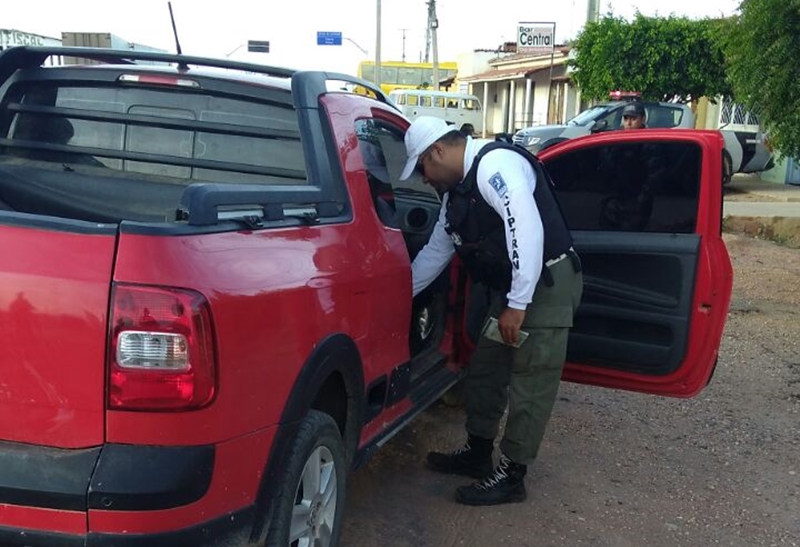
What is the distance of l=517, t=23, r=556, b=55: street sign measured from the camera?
78.5ft

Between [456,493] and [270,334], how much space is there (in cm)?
185

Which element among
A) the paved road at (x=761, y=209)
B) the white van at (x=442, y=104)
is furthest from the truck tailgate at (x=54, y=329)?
the white van at (x=442, y=104)

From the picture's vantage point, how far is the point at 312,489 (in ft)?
8.95

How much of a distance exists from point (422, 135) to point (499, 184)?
0.43 meters

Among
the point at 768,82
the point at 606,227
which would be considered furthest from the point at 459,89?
the point at 606,227

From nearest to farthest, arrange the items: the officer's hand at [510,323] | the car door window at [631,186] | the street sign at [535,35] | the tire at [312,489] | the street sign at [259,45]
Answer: the tire at [312,489]
the officer's hand at [510,323]
the car door window at [631,186]
the street sign at [535,35]
the street sign at [259,45]

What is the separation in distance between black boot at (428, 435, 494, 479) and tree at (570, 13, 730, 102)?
18.2m

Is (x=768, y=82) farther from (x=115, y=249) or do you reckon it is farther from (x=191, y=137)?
(x=115, y=249)

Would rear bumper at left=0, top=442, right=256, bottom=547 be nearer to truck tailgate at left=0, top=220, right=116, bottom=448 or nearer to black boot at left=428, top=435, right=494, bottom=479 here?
truck tailgate at left=0, top=220, right=116, bottom=448

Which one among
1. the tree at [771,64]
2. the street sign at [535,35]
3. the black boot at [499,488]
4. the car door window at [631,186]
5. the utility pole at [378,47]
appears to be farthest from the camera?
the utility pole at [378,47]

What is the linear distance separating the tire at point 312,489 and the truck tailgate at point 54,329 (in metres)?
0.65

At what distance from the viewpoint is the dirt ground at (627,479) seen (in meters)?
3.61

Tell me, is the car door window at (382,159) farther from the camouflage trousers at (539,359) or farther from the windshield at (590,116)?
the windshield at (590,116)

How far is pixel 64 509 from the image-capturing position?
2.03 m
